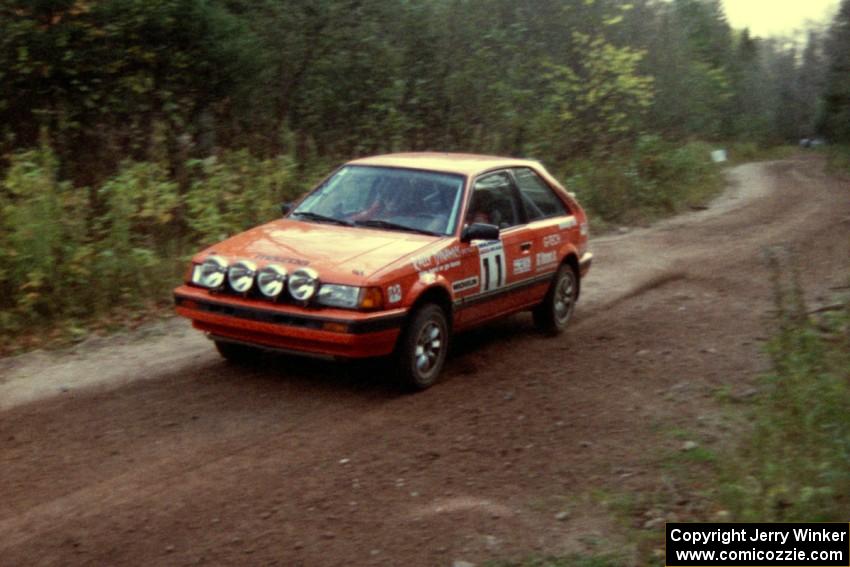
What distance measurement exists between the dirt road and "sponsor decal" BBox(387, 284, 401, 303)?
729mm

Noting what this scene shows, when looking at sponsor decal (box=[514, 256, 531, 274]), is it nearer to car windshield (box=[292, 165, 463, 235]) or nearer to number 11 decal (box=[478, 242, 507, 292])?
number 11 decal (box=[478, 242, 507, 292])

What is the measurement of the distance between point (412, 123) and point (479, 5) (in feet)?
11.5

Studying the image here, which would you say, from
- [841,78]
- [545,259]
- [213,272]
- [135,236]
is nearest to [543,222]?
[545,259]

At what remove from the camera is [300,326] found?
7.17m

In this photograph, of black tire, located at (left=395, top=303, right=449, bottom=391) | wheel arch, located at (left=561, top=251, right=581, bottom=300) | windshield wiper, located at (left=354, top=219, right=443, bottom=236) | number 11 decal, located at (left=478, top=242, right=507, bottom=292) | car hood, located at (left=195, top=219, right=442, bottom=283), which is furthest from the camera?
wheel arch, located at (left=561, top=251, right=581, bottom=300)

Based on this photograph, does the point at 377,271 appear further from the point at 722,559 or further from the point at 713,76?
the point at 713,76

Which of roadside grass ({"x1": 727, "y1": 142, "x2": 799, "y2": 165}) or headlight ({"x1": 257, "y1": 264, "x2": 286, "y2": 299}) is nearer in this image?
headlight ({"x1": 257, "y1": 264, "x2": 286, "y2": 299})

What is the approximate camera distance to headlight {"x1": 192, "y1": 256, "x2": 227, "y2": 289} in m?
7.52

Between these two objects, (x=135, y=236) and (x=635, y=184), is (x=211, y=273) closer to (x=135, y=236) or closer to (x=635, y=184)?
(x=135, y=236)

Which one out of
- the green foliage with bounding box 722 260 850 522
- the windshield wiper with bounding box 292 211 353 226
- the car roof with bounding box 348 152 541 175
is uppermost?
the car roof with bounding box 348 152 541 175

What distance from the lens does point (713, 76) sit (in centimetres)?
3375

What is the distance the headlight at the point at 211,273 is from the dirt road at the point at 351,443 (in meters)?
0.74

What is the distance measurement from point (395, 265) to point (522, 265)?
188cm

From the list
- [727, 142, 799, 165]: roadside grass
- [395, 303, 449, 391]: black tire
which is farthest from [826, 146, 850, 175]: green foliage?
[395, 303, 449, 391]: black tire
